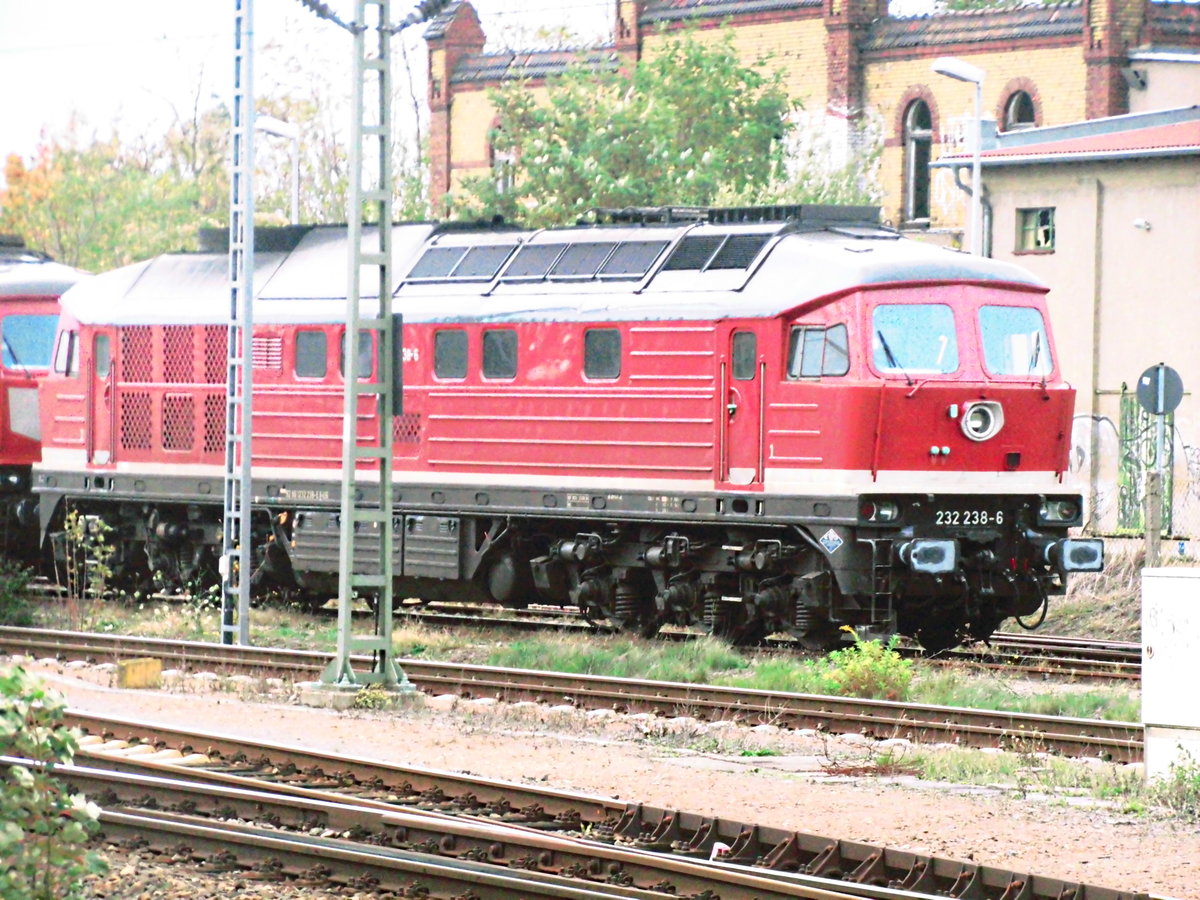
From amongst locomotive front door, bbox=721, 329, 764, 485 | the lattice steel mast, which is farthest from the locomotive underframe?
the lattice steel mast

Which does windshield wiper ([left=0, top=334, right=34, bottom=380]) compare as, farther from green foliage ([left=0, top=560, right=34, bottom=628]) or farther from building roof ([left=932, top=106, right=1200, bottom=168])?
building roof ([left=932, top=106, right=1200, bottom=168])

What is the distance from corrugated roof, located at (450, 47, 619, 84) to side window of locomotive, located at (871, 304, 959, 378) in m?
31.1

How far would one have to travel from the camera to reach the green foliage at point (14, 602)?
900 inches

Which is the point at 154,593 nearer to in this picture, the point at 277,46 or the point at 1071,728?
the point at 1071,728

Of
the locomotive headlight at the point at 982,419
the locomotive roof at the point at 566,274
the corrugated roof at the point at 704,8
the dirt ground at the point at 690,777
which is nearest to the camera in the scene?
the dirt ground at the point at 690,777

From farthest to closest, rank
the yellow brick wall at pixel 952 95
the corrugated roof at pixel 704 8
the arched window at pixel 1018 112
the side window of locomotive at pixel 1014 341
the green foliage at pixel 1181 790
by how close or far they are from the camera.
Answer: the corrugated roof at pixel 704 8 → the arched window at pixel 1018 112 → the yellow brick wall at pixel 952 95 → the side window of locomotive at pixel 1014 341 → the green foliage at pixel 1181 790

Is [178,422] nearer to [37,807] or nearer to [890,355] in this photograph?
[890,355]

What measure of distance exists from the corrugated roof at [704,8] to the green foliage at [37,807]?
41206mm

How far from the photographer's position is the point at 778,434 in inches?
742

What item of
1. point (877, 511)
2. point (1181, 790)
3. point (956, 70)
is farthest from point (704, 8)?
point (1181, 790)

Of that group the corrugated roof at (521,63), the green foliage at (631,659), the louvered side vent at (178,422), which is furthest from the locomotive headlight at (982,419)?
the corrugated roof at (521,63)

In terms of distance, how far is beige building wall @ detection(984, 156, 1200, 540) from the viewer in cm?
3403

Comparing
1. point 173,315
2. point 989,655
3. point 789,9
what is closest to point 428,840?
point 989,655

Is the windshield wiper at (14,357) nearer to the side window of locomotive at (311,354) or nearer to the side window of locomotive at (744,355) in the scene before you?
the side window of locomotive at (311,354)
